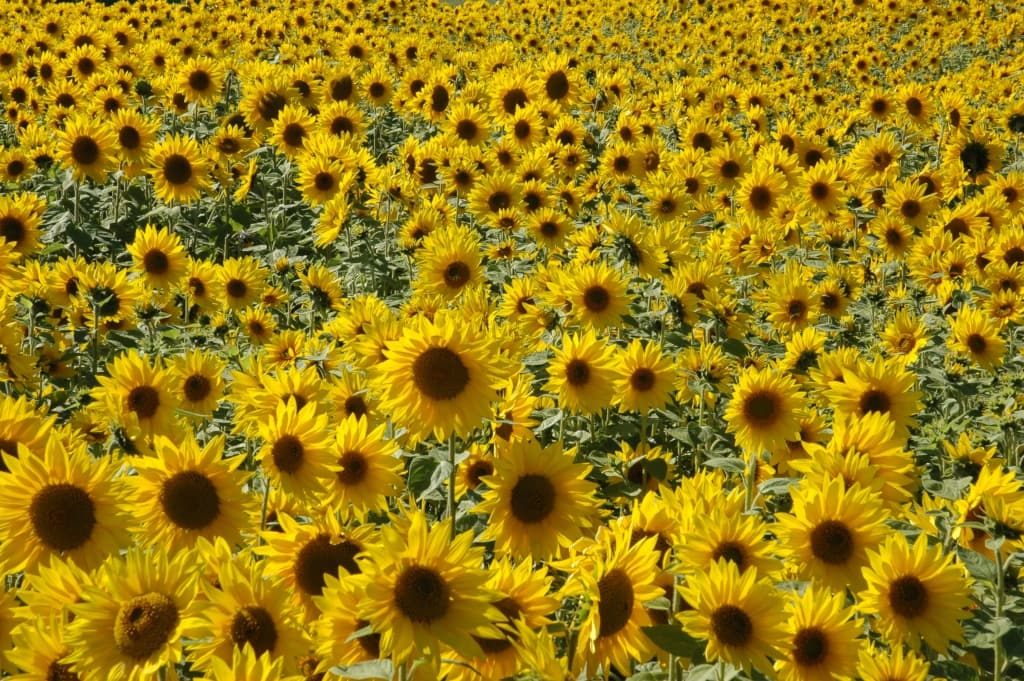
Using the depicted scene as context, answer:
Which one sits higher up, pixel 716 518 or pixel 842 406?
pixel 716 518

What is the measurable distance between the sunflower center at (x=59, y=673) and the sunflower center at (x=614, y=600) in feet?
4.17

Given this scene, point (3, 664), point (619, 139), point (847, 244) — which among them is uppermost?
point (3, 664)

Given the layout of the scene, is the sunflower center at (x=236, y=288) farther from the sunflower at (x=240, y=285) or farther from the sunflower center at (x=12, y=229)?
the sunflower center at (x=12, y=229)

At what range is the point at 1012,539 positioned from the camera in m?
2.91

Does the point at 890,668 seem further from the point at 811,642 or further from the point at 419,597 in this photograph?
the point at 419,597

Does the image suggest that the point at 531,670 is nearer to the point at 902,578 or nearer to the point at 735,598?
the point at 735,598

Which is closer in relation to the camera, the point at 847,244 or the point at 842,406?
the point at 842,406

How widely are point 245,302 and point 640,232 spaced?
296cm

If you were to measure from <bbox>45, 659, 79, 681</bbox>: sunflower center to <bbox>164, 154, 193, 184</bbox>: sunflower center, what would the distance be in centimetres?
625

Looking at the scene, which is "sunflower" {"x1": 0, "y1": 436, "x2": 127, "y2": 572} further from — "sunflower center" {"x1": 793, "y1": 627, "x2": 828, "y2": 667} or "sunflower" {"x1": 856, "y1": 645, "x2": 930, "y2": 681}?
"sunflower" {"x1": 856, "y1": 645, "x2": 930, "y2": 681}

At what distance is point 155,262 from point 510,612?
466 centimetres

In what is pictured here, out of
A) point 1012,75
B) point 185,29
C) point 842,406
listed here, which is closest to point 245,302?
point 842,406

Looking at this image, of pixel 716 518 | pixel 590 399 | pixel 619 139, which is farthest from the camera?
pixel 619 139

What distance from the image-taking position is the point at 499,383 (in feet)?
9.29
